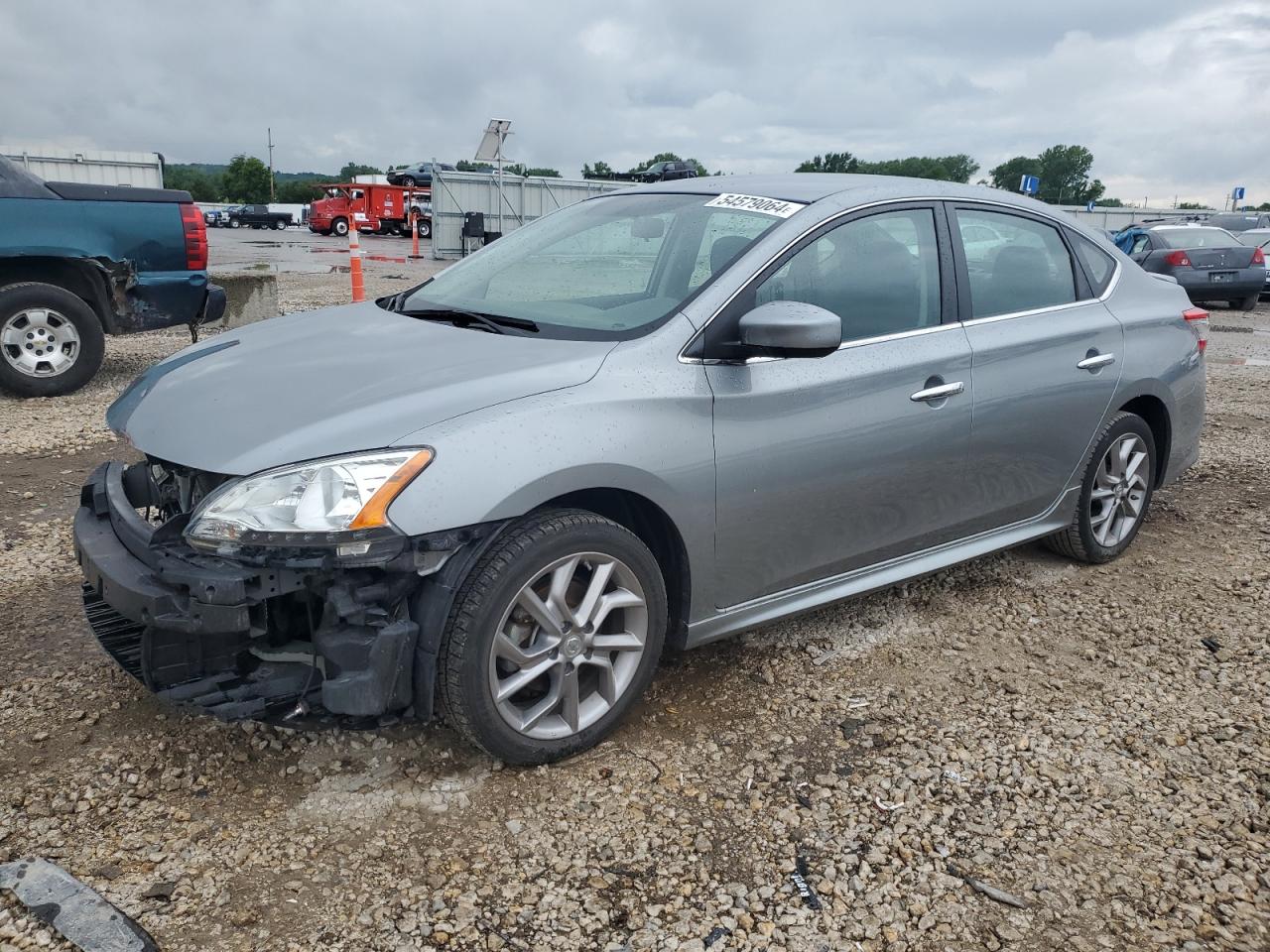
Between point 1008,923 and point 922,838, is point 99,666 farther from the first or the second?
point 1008,923

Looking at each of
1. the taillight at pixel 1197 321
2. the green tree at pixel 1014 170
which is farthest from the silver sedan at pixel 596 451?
the green tree at pixel 1014 170

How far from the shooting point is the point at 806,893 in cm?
238

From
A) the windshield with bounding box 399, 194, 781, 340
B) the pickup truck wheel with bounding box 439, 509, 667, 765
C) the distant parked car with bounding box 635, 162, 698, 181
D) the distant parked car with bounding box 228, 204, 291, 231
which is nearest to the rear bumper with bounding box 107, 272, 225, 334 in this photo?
the windshield with bounding box 399, 194, 781, 340

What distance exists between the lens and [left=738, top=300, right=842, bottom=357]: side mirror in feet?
9.27

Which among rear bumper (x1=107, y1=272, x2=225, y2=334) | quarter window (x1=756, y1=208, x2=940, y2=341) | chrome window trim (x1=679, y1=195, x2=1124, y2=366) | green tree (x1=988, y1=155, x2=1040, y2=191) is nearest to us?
chrome window trim (x1=679, y1=195, x2=1124, y2=366)

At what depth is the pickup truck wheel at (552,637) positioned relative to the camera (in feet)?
8.36

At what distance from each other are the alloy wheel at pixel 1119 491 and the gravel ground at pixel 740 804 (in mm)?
637

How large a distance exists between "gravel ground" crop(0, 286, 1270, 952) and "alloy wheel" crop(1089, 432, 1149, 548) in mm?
637

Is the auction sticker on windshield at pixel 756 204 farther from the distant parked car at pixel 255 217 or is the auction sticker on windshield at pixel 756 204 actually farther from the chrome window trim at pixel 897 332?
the distant parked car at pixel 255 217

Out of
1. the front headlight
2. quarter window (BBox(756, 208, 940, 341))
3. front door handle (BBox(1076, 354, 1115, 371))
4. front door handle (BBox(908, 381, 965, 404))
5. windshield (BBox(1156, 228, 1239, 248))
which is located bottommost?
the front headlight

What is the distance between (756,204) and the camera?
11.3 feet

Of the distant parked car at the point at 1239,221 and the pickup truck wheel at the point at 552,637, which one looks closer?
the pickup truck wheel at the point at 552,637

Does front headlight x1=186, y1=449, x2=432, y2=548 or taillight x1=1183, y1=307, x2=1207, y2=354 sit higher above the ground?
taillight x1=1183, y1=307, x2=1207, y2=354

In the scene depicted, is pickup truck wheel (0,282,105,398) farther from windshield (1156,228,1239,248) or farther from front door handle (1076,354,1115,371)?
windshield (1156,228,1239,248)
